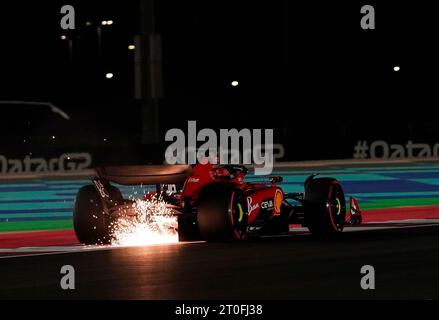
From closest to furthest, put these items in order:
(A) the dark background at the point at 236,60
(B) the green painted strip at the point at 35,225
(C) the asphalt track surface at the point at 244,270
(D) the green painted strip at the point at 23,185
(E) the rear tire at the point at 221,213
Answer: (C) the asphalt track surface at the point at 244,270 → (E) the rear tire at the point at 221,213 → (B) the green painted strip at the point at 35,225 → (D) the green painted strip at the point at 23,185 → (A) the dark background at the point at 236,60

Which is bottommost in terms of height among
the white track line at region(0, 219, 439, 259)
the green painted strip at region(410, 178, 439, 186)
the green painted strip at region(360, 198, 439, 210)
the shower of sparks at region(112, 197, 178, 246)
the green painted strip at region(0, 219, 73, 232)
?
the green painted strip at region(0, 219, 73, 232)

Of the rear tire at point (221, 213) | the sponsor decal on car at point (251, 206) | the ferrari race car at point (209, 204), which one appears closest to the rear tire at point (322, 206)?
the ferrari race car at point (209, 204)

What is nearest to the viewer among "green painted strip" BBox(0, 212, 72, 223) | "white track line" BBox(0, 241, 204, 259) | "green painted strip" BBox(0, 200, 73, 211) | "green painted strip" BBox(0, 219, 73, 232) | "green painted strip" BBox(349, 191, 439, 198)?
"white track line" BBox(0, 241, 204, 259)

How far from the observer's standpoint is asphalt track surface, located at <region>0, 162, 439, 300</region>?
35.8 ft

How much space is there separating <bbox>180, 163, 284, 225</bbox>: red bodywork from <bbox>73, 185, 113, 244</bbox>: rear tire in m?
1.05

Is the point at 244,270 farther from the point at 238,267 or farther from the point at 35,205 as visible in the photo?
the point at 35,205

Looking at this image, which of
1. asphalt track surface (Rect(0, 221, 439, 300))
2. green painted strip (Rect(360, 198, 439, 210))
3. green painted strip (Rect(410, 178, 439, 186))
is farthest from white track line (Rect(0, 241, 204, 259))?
green painted strip (Rect(410, 178, 439, 186))

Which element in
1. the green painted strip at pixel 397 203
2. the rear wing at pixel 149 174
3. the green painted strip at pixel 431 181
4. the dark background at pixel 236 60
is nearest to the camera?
the rear wing at pixel 149 174

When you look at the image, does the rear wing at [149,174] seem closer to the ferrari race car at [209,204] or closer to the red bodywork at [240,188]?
the ferrari race car at [209,204]

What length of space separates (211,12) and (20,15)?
42.4 feet

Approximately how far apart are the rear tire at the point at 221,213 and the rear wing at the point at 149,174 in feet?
1.15

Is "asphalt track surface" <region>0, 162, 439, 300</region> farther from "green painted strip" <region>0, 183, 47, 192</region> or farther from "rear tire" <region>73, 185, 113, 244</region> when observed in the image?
"green painted strip" <region>0, 183, 47, 192</region>

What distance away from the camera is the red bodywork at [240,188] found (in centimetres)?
1473

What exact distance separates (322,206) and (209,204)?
188 cm
